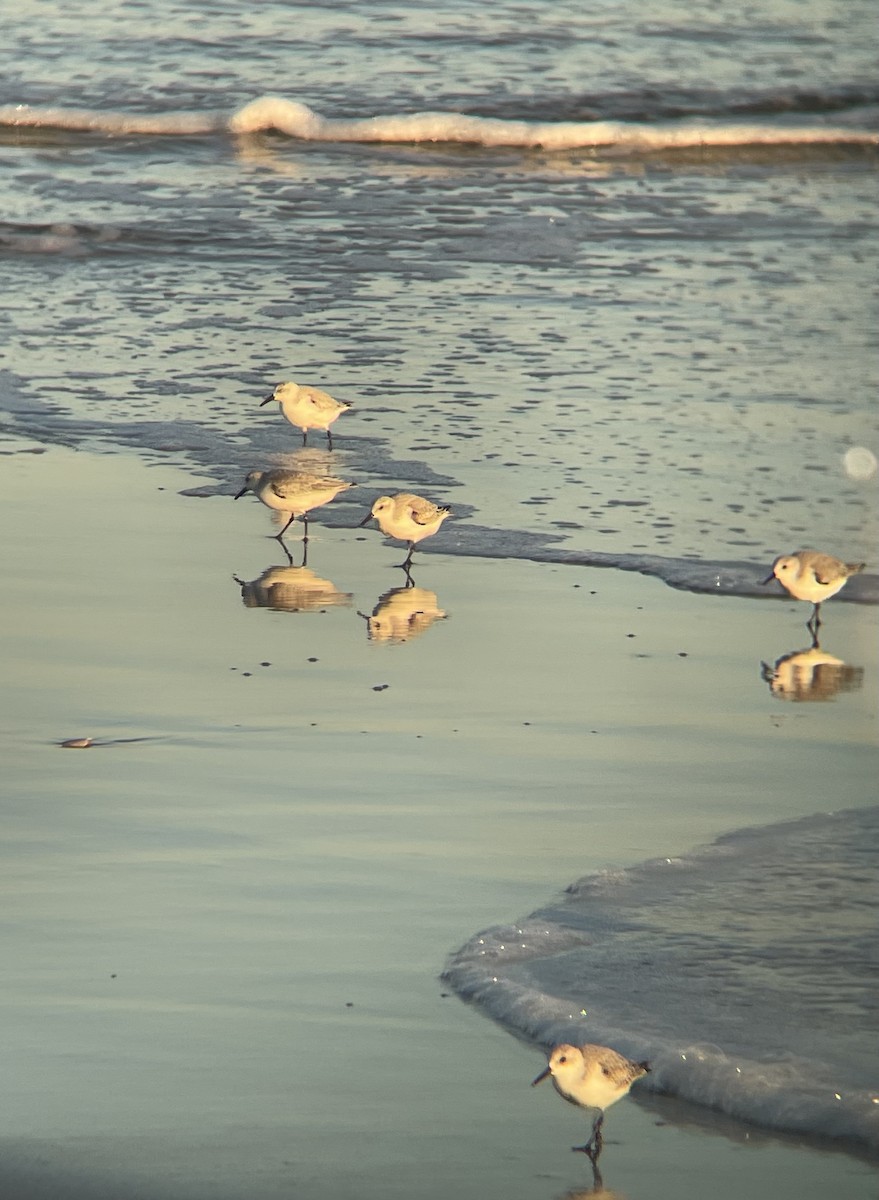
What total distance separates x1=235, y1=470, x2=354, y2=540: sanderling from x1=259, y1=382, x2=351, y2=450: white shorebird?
1.06m

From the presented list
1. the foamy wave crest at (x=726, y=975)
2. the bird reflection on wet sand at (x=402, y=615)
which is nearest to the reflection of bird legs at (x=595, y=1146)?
the foamy wave crest at (x=726, y=975)

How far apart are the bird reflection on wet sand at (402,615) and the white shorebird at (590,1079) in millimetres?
3128

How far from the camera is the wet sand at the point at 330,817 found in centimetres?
382

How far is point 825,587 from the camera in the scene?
7.14 metres

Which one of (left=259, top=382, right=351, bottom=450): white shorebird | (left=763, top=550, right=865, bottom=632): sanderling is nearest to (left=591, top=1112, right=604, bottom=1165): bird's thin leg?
(left=763, top=550, right=865, bottom=632): sanderling

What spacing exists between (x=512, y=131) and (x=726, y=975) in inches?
604

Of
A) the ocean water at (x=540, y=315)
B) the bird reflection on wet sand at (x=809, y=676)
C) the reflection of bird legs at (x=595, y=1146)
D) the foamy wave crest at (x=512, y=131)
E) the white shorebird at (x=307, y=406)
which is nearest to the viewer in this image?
the reflection of bird legs at (x=595, y=1146)

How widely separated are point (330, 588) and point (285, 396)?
6.36 ft

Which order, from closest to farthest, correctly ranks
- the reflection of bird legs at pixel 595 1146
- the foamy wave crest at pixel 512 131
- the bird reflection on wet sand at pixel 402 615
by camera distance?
the reflection of bird legs at pixel 595 1146
the bird reflection on wet sand at pixel 402 615
the foamy wave crest at pixel 512 131

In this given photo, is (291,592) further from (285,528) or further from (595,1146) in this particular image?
(595,1146)

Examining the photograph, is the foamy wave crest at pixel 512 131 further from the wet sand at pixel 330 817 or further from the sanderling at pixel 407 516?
the sanderling at pixel 407 516

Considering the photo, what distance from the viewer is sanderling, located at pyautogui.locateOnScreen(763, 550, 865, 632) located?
23.3 ft

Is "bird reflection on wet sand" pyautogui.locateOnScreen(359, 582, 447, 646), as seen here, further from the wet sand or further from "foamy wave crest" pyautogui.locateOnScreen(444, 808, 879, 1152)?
"foamy wave crest" pyautogui.locateOnScreen(444, 808, 879, 1152)

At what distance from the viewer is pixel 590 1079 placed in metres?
3.80
